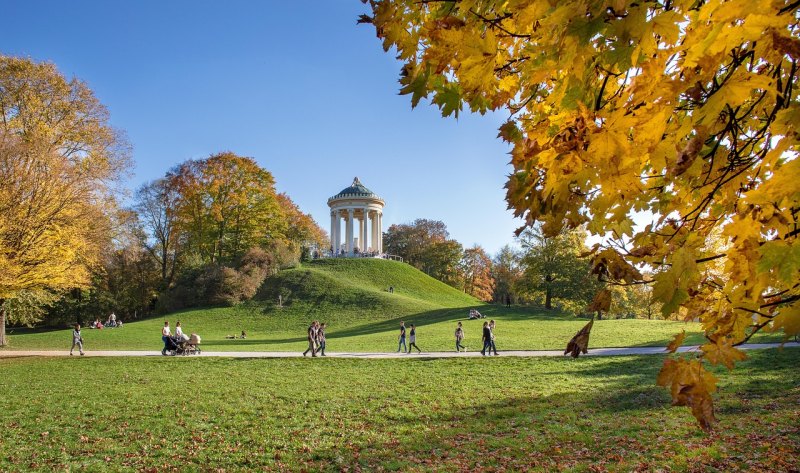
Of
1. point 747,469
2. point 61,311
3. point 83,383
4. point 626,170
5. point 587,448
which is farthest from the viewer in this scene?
point 61,311

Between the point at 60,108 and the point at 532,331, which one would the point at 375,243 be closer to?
the point at 532,331

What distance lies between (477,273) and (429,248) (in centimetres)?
741

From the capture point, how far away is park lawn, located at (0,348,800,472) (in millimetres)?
6266

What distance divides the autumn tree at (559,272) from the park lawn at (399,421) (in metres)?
23.9

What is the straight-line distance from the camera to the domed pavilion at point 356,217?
61594 mm

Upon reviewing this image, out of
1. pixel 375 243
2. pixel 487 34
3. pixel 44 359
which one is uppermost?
pixel 375 243

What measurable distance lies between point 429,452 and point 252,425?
322 cm

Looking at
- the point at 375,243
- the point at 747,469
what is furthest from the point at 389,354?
the point at 375,243

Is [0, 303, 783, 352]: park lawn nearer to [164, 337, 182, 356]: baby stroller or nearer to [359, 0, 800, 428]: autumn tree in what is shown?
[164, 337, 182, 356]: baby stroller

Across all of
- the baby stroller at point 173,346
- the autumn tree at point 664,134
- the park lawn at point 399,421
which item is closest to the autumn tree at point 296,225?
the baby stroller at point 173,346

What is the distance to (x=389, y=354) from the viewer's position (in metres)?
18.4

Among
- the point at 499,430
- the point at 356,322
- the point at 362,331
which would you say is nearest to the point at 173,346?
the point at 362,331

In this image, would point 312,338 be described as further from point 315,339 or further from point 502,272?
point 502,272

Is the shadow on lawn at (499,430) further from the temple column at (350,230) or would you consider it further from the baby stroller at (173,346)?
the temple column at (350,230)
